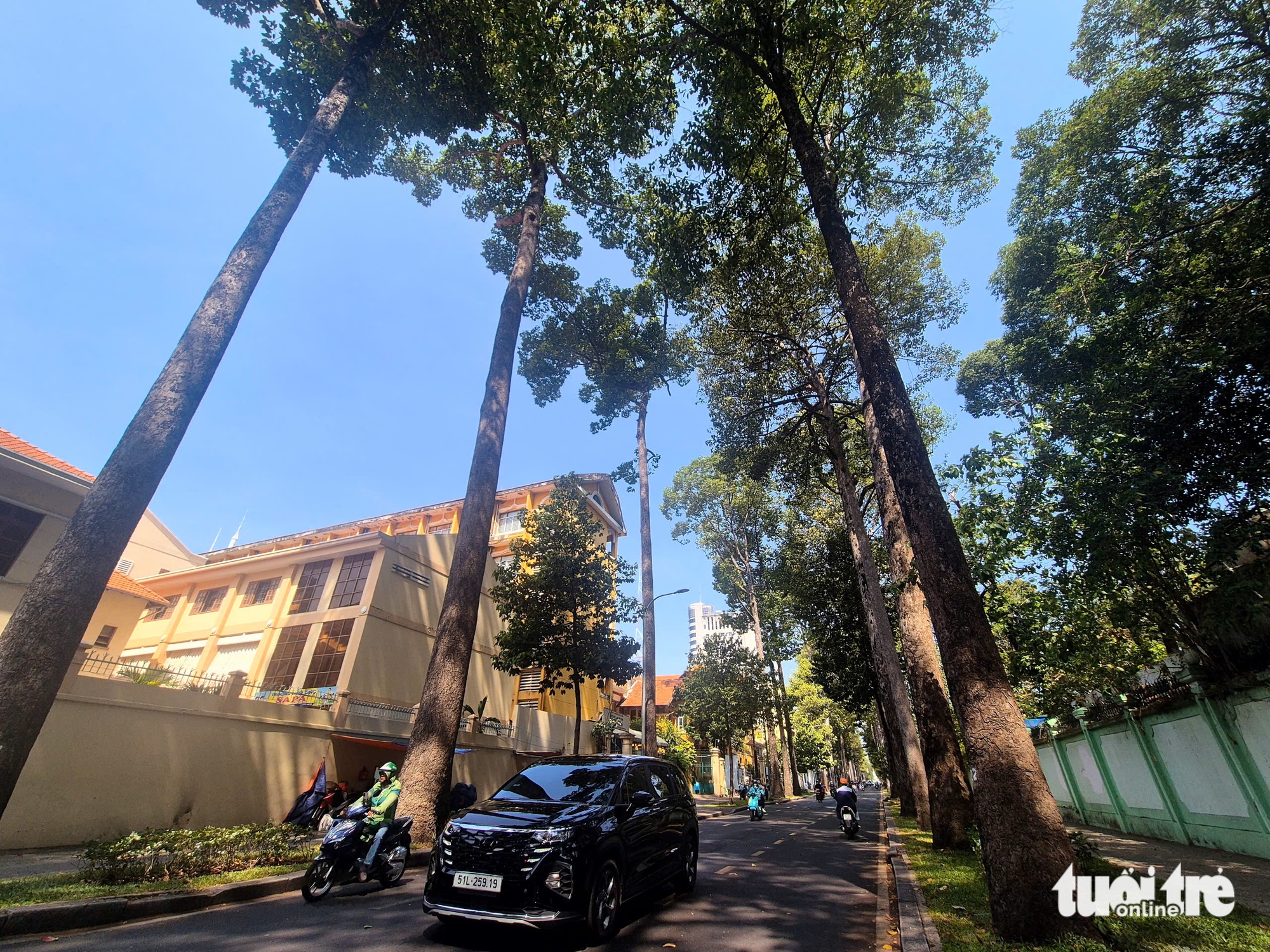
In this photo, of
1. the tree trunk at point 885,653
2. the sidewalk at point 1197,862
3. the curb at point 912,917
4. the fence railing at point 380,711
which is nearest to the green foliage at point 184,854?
the fence railing at point 380,711

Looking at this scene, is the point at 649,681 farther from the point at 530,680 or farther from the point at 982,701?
the point at 982,701

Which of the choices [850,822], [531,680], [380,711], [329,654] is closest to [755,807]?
[850,822]

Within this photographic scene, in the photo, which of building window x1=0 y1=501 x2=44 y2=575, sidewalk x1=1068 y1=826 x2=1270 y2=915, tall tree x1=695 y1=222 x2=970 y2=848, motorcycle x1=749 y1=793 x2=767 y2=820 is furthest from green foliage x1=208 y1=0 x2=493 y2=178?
motorcycle x1=749 y1=793 x2=767 y2=820

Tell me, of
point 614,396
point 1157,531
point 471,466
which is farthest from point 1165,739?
point 614,396

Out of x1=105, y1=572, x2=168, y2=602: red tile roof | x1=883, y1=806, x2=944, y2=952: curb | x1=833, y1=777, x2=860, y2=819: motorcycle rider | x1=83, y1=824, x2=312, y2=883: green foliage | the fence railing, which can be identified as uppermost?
x1=105, y1=572, x2=168, y2=602: red tile roof

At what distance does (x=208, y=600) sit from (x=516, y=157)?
2035 cm

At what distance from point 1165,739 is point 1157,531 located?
4.96 m

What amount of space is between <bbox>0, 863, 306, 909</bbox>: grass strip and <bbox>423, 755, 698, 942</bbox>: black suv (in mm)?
3284

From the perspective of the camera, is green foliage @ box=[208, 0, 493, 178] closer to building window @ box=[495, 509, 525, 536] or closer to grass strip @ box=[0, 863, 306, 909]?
grass strip @ box=[0, 863, 306, 909]

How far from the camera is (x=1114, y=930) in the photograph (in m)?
4.06

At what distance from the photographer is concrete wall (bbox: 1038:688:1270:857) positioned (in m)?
8.07

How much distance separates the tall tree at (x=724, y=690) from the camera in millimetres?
31312

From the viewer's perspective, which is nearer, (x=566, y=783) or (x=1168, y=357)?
(x=566, y=783)

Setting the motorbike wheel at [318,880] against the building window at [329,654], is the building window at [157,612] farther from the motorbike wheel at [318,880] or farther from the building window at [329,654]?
the motorbike wheel at [318,880]
